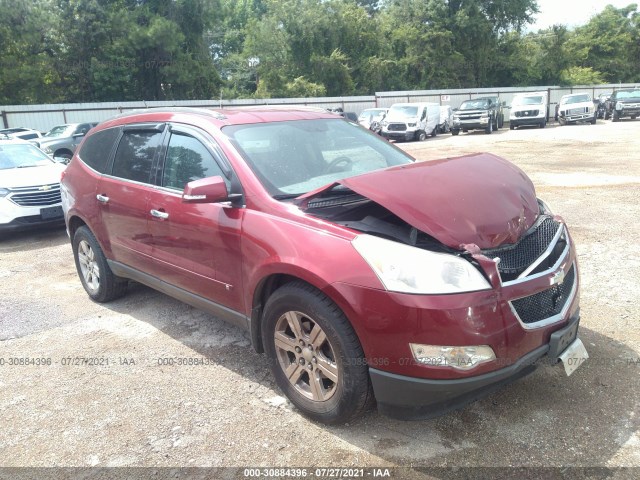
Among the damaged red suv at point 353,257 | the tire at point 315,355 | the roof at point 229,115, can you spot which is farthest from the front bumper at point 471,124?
the tire at point 315,355

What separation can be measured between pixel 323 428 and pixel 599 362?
197 cm

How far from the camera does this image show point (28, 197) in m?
7.98

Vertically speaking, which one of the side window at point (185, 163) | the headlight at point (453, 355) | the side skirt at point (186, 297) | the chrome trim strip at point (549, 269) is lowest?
the side skirt at point (186, 297)

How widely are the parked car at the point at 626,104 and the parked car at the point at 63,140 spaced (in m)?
28.1

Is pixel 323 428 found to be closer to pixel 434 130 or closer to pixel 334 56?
pixel 434 130

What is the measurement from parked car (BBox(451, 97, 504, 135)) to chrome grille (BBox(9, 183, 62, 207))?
76.0 feet

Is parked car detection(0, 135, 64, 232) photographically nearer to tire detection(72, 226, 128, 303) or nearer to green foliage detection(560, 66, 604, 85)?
tire detection(72, 226, 128, 303)

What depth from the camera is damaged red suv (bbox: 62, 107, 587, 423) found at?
8.48ft

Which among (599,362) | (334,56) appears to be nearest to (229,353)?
(599,362)

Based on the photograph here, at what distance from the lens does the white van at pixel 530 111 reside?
28.7 metres

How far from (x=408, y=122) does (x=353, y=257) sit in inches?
934

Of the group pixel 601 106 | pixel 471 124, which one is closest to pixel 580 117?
pixel 601 106

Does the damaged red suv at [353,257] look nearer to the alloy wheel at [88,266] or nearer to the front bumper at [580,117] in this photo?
the alloy wheel at [88,266]

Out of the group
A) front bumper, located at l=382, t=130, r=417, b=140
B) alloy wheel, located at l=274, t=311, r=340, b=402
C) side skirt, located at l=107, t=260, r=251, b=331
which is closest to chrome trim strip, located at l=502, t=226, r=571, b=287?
alloy wheel, located at l=274, t=311, r=340, b=402
